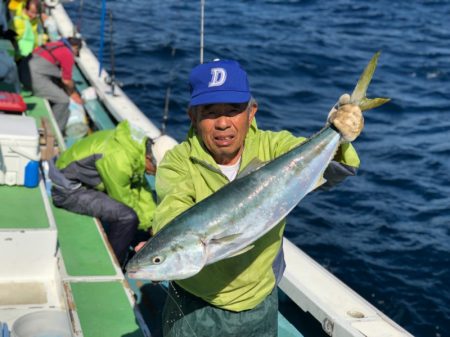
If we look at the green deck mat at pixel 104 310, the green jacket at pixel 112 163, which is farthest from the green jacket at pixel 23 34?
the green deck mat at pixel 104 310

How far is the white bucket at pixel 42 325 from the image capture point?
13.7 ft

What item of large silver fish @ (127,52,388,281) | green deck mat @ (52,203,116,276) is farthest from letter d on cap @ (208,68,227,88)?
green deck mat @ (52,203,116,276)

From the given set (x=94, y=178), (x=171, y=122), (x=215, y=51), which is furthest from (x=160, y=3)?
(x=94, y=178)

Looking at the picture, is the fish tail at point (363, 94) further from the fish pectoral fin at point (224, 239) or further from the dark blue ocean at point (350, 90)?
the dark blue ocean at point (350, 90)

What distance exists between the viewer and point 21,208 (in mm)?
5227

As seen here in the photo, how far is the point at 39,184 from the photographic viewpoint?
5.75 metres

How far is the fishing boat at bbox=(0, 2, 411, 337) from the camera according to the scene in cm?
443

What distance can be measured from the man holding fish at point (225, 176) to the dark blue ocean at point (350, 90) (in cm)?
414

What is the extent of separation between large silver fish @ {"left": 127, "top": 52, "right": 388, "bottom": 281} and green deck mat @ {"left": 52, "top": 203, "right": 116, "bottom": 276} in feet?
8.49

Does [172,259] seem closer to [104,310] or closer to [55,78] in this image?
[104,310]

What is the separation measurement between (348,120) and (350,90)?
1206 centimetres

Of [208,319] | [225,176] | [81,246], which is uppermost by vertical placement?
[225,176]

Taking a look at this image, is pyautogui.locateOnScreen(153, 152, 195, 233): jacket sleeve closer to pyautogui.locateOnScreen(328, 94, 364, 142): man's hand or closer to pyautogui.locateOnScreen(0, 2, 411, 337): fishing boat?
pyautogui.locateOnScreen(328, 94, 364, 142): man's hand

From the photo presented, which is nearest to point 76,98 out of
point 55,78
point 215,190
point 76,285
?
point 55,78
